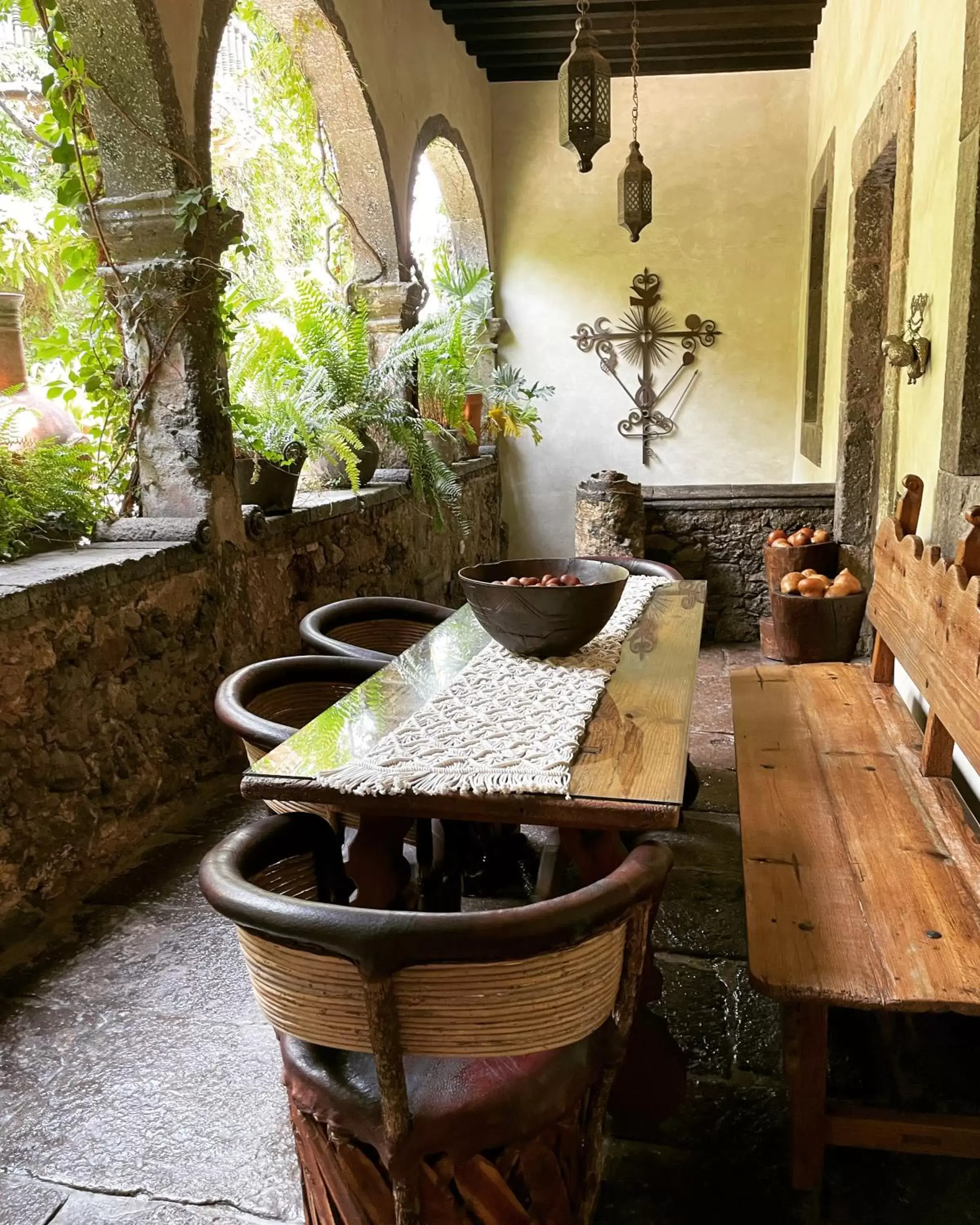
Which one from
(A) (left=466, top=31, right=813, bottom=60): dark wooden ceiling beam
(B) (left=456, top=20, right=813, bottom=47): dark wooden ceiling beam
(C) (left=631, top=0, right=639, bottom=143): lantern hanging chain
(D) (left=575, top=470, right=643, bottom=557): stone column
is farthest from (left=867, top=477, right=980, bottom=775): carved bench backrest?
(A) (left=466, top=31, right=813, bottom=60): dark wooden ceiling beam

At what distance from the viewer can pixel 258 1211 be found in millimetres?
1372

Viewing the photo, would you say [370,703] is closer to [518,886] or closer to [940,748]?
[518,886]

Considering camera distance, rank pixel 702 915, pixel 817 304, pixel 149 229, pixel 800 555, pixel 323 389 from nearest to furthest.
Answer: pixel 702 915, pixel 149 229, pixel 323 389, pixel 800 555, pixel 817 304

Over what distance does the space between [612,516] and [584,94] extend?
184 cm

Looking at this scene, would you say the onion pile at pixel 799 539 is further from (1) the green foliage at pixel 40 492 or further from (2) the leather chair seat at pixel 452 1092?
(2) the leather chair seat at pixel 452 1092

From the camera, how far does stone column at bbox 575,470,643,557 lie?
435 centimetres

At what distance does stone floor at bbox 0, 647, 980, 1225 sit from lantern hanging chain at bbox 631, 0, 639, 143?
3.67 metres

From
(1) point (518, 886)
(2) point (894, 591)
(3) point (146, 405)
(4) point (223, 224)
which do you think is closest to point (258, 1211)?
(1) point (518, 886)

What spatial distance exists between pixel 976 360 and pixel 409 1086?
84.0 inches

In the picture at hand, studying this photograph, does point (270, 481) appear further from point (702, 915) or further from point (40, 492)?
point (702, 915)

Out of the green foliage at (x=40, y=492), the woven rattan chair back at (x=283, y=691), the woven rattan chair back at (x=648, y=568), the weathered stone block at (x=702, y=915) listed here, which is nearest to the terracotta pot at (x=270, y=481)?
the green foliage at (x=40, y=492)

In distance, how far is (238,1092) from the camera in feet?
5.29

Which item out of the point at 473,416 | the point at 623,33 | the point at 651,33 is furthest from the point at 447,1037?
the point at 651,33

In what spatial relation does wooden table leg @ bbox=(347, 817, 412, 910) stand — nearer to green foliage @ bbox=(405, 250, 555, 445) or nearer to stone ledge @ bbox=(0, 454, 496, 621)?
stone ledge @ bbox=(0, 454, 496, 621)
